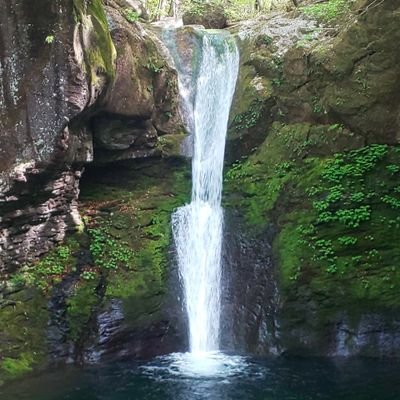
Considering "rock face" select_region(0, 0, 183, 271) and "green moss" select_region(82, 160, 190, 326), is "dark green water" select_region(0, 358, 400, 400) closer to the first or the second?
"green moss" select_region(82, 160, 190, 326)

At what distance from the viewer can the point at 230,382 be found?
23.1 feet

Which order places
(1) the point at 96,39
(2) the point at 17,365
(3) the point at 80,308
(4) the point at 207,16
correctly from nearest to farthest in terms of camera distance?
(2) the point at 17,365, (1) the point at 96,39, (3) the point at 80,308, (4) the point at 207,16

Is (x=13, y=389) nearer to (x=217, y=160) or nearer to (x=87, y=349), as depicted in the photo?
(x=87, y=349)

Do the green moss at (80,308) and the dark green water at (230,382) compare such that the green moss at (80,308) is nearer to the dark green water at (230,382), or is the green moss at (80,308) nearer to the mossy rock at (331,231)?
the dark green water at (230,382)

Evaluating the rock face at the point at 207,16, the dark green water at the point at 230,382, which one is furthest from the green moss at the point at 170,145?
the rock face at the point at 207,16

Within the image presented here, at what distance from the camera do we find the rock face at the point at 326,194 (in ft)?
27.5

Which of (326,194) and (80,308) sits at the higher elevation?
(326,194)

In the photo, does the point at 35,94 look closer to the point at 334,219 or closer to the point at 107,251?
the point at 107,251

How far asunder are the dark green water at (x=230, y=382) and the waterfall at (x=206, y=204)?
55.0 inches

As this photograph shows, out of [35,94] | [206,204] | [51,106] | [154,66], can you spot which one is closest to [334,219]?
[206,204]

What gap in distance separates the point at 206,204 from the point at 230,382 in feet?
13.7

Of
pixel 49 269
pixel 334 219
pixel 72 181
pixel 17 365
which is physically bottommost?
pixel 17 365

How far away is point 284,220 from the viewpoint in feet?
30.7

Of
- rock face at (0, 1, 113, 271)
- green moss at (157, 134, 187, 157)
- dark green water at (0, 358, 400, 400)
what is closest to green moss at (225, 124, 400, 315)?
dark green water at (0, 358, 400, 400)
